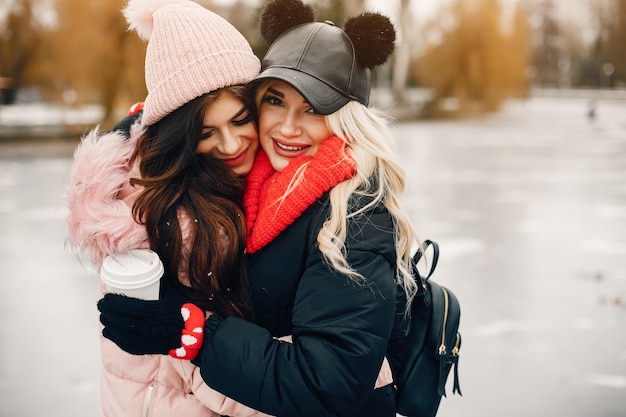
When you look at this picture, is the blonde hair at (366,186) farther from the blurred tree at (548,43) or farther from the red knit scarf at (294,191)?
the blurred tree at (548,43)

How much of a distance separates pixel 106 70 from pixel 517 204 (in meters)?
10.3

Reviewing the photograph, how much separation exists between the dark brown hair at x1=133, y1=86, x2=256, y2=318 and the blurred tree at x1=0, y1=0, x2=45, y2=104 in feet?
48.9

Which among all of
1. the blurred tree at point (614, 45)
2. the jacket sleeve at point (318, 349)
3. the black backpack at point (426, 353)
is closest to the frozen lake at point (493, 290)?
the jacket sleeve at point (318, 349)

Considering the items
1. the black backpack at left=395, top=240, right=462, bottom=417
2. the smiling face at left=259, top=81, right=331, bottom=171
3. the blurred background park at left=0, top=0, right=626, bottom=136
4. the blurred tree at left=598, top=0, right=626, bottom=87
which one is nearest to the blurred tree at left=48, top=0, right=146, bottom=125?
the blurred background park at left=0, top=0, right=626, bottom=136

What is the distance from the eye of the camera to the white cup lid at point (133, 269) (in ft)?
4.52

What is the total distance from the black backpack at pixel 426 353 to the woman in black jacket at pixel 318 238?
0.22 ft

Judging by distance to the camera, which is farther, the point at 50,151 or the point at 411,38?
the point at 411,38

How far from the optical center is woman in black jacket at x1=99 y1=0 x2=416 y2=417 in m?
1.35

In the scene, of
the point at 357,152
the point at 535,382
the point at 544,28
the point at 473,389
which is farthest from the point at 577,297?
the point at 544,28

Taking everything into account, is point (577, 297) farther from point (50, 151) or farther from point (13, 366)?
point (50, 151)

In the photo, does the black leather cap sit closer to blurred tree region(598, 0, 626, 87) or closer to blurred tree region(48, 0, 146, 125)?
blurred tree region(48, 0, 146, 125)

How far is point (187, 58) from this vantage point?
5.37 feet

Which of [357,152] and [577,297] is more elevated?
[357,152]

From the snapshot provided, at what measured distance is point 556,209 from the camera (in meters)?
6.87
